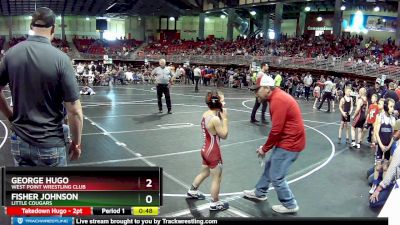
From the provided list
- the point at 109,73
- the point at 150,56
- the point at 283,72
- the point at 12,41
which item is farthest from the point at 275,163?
the point at 12,41

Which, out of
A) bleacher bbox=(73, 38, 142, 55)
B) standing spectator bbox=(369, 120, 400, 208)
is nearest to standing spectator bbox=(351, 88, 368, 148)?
standing spectator bbox=(369, 120, 400, 208)

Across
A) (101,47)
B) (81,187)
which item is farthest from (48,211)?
(101,47)

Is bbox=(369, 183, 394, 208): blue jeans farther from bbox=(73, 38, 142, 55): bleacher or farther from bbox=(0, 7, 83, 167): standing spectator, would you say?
bbox=(73, 38, 142, 55): bleacher

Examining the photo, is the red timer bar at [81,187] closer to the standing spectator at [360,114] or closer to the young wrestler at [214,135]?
the young wrestler at [214,135]

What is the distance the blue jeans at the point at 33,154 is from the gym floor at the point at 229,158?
102 inches

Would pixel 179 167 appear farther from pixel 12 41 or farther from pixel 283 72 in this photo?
pixel 12 41

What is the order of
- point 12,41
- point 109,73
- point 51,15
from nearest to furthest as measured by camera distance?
1. point 51,15
2. point 109,73
3. point 12,41

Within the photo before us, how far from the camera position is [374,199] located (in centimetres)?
572

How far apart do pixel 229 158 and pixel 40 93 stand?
20.0ft

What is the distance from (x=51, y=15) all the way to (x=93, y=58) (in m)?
39.8

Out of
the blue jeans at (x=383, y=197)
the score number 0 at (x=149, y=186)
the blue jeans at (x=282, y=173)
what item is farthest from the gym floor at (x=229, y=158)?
the score number 0 at (x=149, y=186)

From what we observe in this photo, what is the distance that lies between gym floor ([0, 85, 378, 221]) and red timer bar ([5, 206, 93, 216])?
130 inches

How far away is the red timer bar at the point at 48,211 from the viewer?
7.25 ft

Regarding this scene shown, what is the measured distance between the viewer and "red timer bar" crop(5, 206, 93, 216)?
2.21 m
